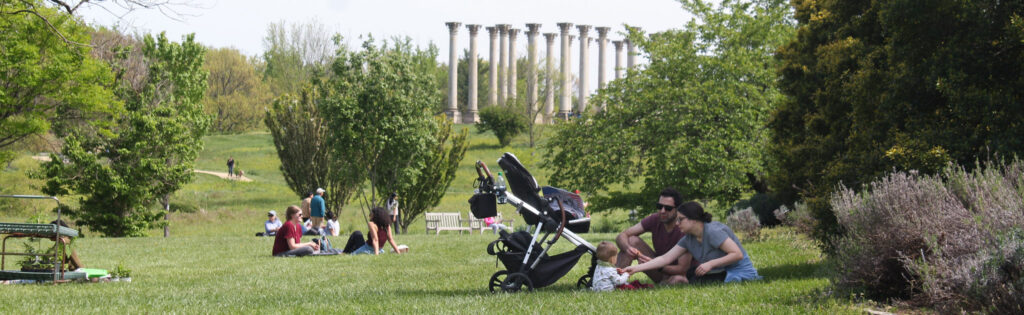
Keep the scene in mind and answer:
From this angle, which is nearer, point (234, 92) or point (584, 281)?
point (584, 281)

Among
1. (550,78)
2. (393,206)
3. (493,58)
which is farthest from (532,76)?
(393,206)

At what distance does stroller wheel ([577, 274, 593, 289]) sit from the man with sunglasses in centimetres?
38

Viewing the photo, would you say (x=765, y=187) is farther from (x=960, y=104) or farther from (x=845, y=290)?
(x=845, y=290)

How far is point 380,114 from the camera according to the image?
1350 inches

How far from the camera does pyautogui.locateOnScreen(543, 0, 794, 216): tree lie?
94.2 ft

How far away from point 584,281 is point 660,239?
977mm

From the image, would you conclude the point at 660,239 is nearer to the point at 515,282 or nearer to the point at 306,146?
the point at 515,282

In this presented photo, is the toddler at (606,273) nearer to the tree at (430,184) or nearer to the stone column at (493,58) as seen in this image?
the tree at (430,184)

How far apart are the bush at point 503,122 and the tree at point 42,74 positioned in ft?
149

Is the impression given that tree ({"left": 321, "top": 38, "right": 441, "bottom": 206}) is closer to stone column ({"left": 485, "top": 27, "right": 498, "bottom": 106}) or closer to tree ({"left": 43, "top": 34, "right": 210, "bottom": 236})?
tree ({"left": 43, "top": 34, "right": 210, "bottom": 236})

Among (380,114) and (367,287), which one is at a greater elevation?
(380,114)

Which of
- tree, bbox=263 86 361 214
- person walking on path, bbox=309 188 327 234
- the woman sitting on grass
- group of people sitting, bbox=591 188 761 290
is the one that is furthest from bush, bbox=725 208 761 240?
tree, bbox=263 86 361 214

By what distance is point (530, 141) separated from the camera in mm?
74875

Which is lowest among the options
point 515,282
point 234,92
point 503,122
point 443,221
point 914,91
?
point 443,221
